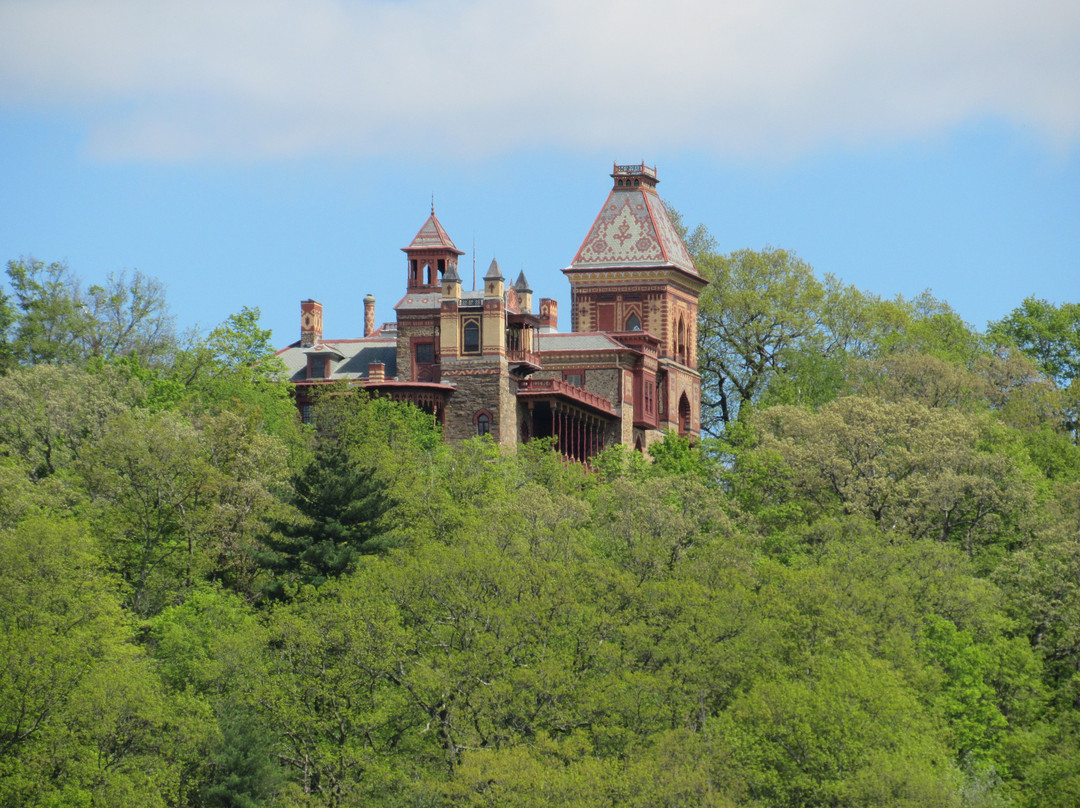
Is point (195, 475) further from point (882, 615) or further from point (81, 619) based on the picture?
point (882, 615)

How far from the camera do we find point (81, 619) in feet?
215

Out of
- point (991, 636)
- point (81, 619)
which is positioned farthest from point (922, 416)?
point (81, 619)

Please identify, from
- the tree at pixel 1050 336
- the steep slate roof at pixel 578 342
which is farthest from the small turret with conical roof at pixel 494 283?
the tree at pixel 1050 336

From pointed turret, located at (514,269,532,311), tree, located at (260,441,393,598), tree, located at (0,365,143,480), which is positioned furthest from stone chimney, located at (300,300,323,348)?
tree, located at (260,441,393,598)

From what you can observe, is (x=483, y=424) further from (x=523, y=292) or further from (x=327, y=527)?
(x=327, y=527)

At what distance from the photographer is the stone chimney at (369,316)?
357 ft

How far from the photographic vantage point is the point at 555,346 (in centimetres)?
9894

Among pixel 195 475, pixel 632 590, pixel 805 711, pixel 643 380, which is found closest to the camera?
pixel 805 711

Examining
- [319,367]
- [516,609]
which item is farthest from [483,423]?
[516,609]

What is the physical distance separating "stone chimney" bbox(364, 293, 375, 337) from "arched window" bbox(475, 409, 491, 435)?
20612 mm

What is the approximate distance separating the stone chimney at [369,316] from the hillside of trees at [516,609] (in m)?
19.0

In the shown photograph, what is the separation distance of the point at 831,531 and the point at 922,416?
9.08 m

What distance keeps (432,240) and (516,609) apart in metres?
38.0

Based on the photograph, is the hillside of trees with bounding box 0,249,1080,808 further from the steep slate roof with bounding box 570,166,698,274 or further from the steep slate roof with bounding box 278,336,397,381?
the steep slate roof with bounding box 570,166,698,274
